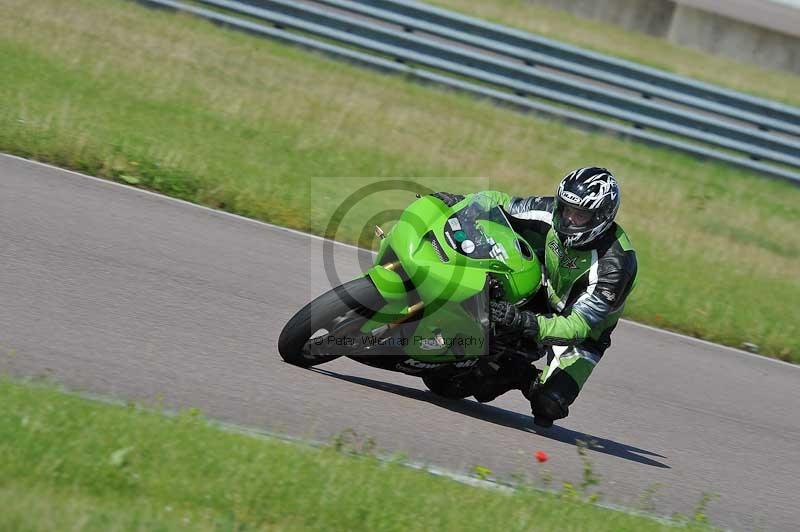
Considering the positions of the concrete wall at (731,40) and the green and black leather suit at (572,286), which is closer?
the green and black leather suit at (572,286)

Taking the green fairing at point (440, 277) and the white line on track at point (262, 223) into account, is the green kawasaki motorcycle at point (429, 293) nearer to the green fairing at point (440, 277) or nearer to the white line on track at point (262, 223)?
the green fairing at point (440, 277)

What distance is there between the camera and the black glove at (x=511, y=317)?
5.61 metres

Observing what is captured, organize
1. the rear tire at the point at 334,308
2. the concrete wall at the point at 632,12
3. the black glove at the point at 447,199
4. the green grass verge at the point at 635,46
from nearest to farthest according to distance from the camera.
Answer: the rear tire at the point at 334,308
the black glove at the point at 447,199
the green grass verge at the point at 635,46
the concrete wall at the point at 632,12

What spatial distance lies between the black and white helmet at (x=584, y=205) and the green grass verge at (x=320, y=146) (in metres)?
2.73

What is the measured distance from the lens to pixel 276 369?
612 cm

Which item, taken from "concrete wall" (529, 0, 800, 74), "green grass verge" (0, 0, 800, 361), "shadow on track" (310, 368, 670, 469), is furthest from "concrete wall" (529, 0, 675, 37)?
"shadow on track" (310, 368, 670, 469)

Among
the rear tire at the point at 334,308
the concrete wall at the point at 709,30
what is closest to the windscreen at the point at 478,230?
the rear tire at the point at 334,308

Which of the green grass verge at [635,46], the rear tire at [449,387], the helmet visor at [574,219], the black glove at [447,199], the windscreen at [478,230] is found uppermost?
the green grass verge at [635,46]

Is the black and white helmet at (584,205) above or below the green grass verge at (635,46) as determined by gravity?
below

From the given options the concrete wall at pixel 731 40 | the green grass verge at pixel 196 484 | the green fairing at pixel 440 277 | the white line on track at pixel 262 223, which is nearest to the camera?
the green grass verge at pixel 196 484

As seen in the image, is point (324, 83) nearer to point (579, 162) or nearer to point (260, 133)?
point (260, 133)

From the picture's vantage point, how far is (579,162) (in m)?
→ 14.2

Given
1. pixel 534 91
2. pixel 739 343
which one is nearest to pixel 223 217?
pixel 739 343

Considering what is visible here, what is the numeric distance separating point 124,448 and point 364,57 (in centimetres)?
1191
